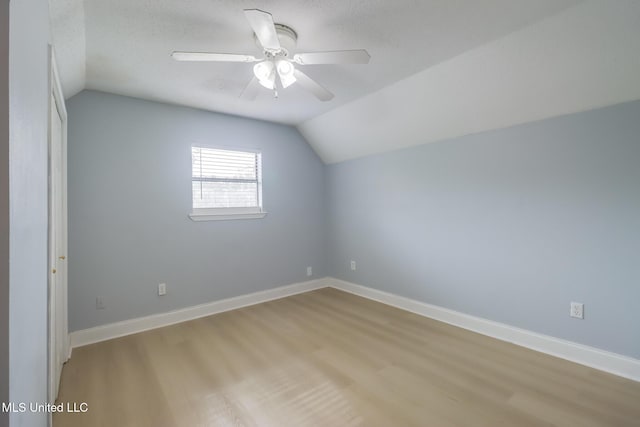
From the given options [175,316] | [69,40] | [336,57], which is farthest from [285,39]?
[175,316]

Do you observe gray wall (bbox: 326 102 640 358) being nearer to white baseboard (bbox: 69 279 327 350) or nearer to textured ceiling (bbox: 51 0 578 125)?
textured ceiling (bbox: 51 0 578 125)

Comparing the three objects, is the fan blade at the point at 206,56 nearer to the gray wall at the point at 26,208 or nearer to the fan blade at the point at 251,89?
the fan blade at the point at 251,89

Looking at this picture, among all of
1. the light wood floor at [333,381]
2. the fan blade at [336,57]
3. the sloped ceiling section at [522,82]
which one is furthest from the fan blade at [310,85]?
the light wood floor at [333,381]

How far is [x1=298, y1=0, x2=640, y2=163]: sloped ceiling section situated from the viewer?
1708mm

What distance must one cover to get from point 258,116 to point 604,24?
10.3 ft

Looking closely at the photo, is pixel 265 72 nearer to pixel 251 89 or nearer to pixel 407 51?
pixel 251 89

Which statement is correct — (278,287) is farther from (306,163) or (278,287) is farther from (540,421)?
(540,421)

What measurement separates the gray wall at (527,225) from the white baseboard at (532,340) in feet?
0.19

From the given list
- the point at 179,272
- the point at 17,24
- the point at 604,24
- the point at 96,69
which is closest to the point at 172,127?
the point at 96,69

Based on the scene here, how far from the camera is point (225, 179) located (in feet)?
11.5

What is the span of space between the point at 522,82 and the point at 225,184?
314 centimetres

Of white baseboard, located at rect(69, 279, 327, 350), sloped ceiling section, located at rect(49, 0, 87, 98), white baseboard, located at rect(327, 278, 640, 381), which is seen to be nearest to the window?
white baseboard, located at rect(69, 279, 327, 350)

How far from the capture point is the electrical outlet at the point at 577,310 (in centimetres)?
219
